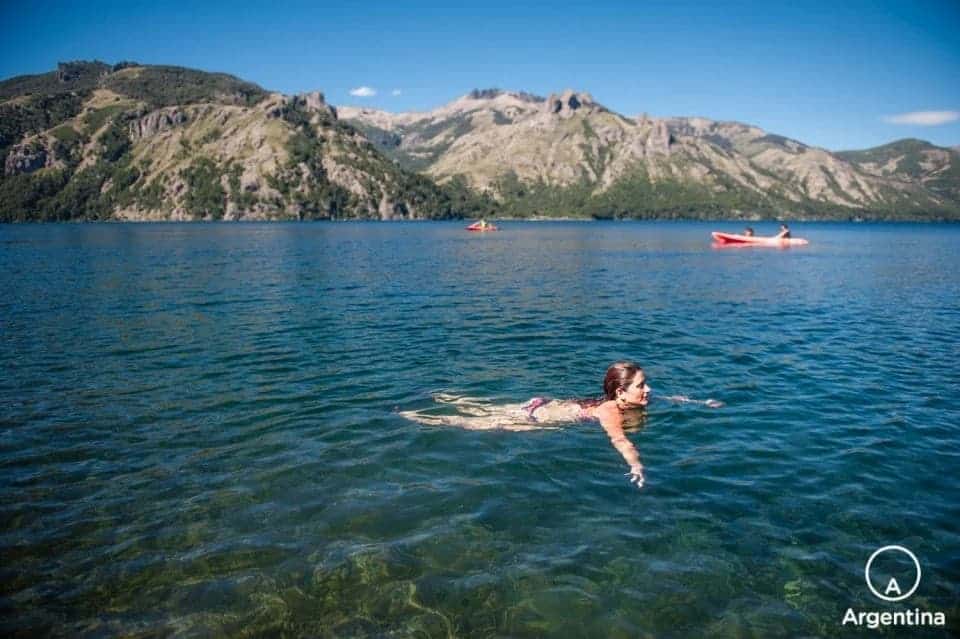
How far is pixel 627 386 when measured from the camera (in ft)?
44.1

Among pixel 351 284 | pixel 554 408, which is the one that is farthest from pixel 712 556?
pixel 351 284

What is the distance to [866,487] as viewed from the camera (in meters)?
11.0

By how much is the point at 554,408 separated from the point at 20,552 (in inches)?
433

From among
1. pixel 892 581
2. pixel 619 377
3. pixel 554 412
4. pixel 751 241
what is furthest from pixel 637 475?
pixel 751 241

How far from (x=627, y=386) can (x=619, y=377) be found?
0.34m

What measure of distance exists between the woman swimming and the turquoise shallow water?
0.49 m

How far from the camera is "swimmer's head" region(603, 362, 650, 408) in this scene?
529 inches

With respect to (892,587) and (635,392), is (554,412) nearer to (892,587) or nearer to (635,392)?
(635,392)

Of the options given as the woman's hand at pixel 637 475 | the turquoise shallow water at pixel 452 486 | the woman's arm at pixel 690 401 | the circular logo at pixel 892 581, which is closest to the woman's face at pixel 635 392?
the turquoise shallow water at pixel 452 486

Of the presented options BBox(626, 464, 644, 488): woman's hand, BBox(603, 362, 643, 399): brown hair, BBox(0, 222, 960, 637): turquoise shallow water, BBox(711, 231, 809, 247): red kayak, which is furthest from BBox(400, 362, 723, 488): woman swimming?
BBox(711, 231, 809, 247): red kayak

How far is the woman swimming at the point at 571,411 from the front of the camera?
44.1 feet

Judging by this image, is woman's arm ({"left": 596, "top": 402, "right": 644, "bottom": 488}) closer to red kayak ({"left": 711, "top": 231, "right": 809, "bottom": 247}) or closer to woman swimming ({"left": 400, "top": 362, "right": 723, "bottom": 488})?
woman swimming ({"left": 400, "top": 362, "right": 723, "bottom": 488})

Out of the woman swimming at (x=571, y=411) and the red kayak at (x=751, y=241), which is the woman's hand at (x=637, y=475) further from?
the red kayak at (x=751, y=241)

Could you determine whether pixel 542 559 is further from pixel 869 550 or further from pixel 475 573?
pixel 869 550
